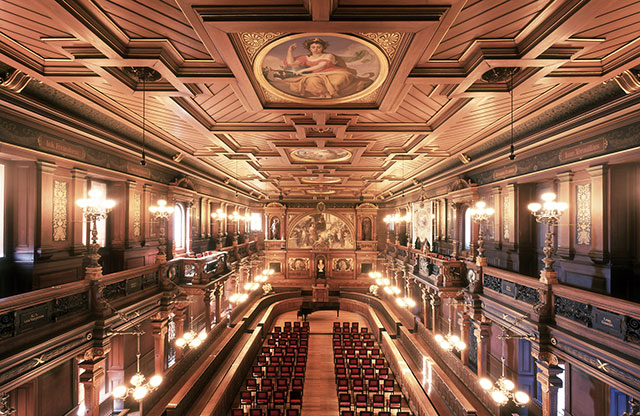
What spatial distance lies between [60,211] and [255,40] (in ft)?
20.8

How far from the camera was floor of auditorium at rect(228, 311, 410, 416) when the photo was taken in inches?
400

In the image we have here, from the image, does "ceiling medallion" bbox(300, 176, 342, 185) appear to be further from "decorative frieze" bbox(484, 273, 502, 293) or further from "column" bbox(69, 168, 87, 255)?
"column" bbox(69, 168, 87, 255)

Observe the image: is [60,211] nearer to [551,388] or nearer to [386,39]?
[386,39]

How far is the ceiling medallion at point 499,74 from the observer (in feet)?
15.1

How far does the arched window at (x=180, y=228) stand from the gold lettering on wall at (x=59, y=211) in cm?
525

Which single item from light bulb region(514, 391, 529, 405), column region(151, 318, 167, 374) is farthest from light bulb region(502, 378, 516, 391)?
column region(151, 318, 167, 374)

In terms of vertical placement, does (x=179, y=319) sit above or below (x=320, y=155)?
below

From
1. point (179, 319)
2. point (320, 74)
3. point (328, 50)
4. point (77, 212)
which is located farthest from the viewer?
point (179, 319)

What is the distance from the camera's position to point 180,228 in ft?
41.4

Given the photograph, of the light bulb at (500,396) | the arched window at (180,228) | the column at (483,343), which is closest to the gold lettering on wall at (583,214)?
the column at (483,343)

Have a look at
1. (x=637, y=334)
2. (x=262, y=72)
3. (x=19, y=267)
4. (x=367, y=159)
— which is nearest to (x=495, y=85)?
(x=262, y=72)

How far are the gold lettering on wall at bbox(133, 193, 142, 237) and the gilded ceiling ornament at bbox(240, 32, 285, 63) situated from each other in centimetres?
742

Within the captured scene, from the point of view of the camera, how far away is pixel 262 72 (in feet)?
14.8

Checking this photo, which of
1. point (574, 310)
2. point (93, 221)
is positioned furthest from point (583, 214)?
point (93, 221)
